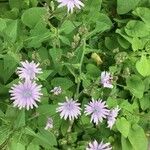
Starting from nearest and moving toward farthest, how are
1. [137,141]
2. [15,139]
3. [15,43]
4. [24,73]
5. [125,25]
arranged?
[24,73] → [15,139] → [15,43] → [137,141] → [125,25]

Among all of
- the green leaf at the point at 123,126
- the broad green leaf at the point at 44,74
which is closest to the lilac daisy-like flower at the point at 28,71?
the broad green leaf at the point at 44,74

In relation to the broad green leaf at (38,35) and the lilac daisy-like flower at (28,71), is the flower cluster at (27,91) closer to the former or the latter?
the lilac daisy-like flower at (28,71)

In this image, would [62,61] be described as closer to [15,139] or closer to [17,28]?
[17,28]

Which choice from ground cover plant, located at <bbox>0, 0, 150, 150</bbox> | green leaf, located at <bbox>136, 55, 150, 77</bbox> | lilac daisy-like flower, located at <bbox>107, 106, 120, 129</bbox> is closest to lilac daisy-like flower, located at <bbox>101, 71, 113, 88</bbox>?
ground cover plant, located at <bbox>0, 0, 150, 150</bbox>

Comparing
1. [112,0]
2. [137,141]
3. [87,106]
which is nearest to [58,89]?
[87,106]

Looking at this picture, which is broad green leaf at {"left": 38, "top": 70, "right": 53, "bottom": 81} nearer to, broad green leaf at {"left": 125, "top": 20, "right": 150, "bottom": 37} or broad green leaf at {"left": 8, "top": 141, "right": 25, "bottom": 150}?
broad green leaf at {"left": 8, "top": 141, "right": 25, "bottom": 150}

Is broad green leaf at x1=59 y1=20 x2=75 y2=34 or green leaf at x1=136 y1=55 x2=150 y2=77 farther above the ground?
broad green leaf at x1=59 y1=20 x2=75 y2=34
